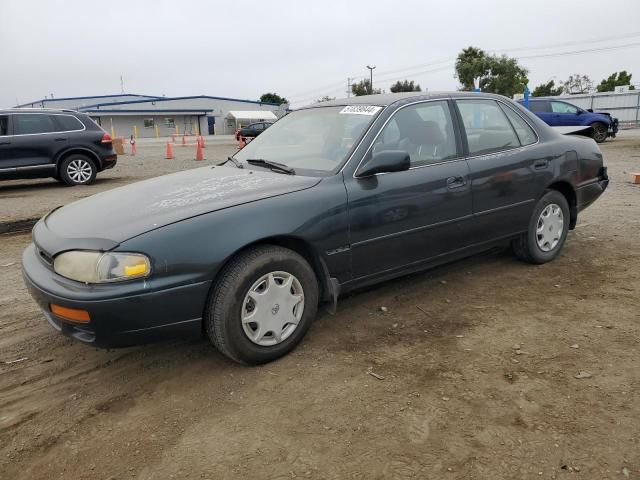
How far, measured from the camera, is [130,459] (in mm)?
2244

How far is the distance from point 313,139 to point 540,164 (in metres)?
2.04

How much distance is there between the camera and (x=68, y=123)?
10.4m

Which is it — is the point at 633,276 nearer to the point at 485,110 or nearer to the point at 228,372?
the point at 485,110

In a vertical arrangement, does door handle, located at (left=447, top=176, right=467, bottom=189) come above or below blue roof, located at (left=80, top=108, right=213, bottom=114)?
below

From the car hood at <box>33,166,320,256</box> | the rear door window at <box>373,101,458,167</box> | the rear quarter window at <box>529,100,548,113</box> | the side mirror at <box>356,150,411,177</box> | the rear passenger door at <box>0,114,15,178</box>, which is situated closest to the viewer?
the car hood at <box>33,166,320,256</box>

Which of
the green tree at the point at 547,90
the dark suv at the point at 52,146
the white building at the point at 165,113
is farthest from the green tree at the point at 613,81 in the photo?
the dark suv at the point at 52,146

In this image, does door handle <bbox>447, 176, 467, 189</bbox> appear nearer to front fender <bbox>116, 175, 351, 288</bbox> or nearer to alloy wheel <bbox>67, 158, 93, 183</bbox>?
front fender <bbox>116, 175, 351, 288</bbox>

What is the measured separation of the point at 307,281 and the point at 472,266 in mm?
2211

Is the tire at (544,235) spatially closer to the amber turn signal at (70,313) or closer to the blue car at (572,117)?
the amber turn signal at (70,313)

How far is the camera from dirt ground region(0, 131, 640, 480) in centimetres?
218

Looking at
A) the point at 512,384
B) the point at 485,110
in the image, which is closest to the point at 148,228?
the point at 512,384

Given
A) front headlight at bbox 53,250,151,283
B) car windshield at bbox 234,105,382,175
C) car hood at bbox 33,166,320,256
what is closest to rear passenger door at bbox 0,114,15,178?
car hood at bbox 33,166,320,256

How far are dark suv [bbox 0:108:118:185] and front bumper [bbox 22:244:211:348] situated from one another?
27.8ft

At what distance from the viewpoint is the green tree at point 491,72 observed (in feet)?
186
